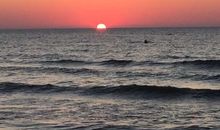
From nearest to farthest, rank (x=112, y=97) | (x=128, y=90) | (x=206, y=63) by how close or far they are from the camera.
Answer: (x=112, y=97), (x=128, y=90), (x=206, y=63)

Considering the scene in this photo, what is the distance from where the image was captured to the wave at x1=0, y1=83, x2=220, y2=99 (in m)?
23.8

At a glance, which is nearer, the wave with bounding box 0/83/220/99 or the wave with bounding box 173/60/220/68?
the wave with bounding box 0/83/220/99

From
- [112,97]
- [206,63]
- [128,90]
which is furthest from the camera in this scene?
[206,63]

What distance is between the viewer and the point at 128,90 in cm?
2530

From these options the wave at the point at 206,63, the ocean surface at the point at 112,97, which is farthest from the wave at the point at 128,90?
the wave at the point at 206,63

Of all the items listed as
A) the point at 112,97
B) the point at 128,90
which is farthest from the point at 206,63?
the point at 112,97

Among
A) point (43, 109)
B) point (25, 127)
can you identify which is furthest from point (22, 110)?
point (25, 127)

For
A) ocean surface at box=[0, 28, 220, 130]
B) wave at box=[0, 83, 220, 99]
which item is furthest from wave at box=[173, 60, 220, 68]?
wave at box=[0, 83, 220, 99]

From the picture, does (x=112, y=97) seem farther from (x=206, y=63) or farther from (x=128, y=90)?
(x=206, y=63)

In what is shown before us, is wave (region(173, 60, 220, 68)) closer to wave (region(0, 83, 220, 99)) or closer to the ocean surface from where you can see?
the ocean surface

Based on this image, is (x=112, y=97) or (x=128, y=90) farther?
(x=128, y=90)

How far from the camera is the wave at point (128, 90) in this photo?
77.9 ft

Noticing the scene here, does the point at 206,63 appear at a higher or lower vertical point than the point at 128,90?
lower

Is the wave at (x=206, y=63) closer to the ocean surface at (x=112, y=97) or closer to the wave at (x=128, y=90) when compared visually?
the ocean surface at (x=112, y=97)
